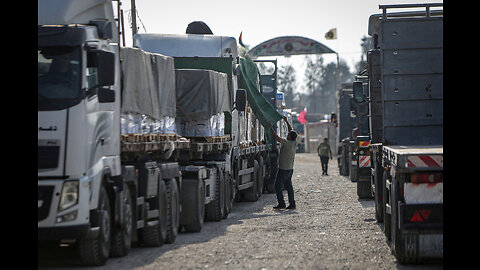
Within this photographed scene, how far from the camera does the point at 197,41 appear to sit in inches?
706

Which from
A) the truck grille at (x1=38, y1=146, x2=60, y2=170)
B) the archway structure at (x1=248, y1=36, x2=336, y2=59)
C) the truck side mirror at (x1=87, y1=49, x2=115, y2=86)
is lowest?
the truck grille at (x1=38, y1=146, x2=60, y2=170)

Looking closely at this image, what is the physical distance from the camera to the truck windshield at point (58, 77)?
9594mm

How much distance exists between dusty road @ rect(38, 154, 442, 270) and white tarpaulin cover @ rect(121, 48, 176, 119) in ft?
6.82

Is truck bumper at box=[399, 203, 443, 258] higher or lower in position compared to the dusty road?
higher

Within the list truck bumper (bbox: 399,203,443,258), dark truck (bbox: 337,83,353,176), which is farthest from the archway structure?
truck bumper (bbox: 399,203,443,258)

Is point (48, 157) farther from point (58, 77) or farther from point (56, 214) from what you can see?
point (58, 77)

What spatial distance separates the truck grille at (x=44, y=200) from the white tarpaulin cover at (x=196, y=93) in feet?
21.4

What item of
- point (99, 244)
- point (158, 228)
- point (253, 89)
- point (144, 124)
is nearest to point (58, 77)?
point (99, 244)

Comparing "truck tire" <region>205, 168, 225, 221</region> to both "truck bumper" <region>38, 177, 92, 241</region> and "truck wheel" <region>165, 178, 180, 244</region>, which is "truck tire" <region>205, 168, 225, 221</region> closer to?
"truck wheel" <region>165, 178, 180, 244</region>

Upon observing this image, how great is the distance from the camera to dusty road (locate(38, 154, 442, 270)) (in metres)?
10.4
